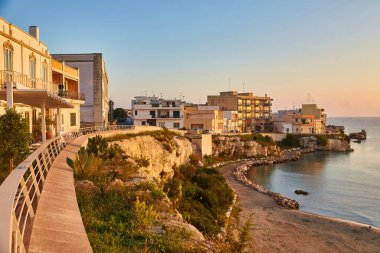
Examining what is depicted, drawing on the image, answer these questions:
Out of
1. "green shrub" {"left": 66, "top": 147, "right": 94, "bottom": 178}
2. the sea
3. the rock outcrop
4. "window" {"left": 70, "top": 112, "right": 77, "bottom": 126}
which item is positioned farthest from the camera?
the rock outcrop

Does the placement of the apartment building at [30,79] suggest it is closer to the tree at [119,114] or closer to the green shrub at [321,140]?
the tree at [119,114]

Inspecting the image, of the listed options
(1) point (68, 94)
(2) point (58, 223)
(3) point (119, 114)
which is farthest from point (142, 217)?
(3) point (119, 114)

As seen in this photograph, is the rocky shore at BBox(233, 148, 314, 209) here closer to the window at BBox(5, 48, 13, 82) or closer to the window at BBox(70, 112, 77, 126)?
the window at BBox(70, 112, 77, 126)

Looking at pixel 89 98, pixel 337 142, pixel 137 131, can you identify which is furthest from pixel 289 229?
pixel 337 142

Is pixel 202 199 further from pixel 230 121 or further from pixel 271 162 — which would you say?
pixel 230 121

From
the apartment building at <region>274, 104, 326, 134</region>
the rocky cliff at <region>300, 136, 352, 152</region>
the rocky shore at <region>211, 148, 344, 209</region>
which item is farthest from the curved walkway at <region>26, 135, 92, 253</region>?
the apartment building at <region>274, 104, 326, 134</region>

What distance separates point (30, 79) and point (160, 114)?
57522 mm

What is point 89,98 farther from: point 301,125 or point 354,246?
point 301,125

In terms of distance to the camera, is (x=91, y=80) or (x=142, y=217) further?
(x=91, y=80)

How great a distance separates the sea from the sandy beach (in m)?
3.77

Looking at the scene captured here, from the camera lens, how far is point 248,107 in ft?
381

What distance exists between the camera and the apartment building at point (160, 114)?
80500mm

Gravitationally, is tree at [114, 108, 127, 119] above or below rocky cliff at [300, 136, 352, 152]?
above

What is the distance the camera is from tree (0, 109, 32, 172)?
13.6m
